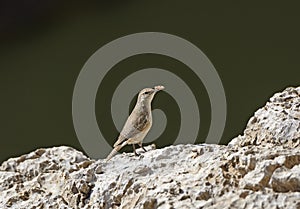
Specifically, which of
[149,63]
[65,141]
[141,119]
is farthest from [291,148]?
[65,141]

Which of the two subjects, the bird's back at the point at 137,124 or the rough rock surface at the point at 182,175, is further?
the bird's back at the point at 137,124

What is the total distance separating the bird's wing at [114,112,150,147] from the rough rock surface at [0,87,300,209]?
0.30 feet

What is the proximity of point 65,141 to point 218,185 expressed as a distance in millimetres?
1657

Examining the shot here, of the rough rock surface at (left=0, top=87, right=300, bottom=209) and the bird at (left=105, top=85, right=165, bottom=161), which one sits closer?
the rough rock surface at (left=0, top=87, right=300, bottom=209)

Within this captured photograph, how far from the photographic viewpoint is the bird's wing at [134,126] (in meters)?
0.97

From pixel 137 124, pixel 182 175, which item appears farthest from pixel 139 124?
pixel 182 175

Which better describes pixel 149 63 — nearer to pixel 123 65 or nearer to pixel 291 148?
pixel 123 65

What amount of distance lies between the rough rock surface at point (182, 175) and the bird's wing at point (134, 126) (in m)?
0.09

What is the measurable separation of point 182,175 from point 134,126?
0.29 metres

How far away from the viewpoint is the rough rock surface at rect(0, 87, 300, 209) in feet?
2.02

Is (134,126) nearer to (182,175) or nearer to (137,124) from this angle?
(137,124)

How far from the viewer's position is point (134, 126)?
0.97m

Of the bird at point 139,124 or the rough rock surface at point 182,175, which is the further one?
the bird at point 139,124

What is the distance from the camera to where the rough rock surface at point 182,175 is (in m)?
0.62
